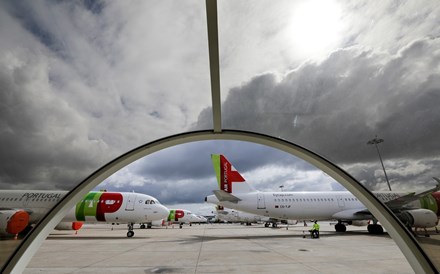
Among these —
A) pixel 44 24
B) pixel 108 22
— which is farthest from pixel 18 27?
pixel 108 22

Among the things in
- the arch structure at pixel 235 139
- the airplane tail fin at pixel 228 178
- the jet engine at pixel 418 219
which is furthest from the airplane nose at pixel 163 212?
the jet engine at pixel 418 219

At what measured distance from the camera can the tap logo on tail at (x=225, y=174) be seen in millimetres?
21797

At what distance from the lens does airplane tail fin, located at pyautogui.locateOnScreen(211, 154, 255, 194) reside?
21.4 meters

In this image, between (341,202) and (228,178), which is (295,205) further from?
(228,178)

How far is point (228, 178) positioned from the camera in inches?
865

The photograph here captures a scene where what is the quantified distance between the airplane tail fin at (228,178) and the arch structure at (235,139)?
640 inches

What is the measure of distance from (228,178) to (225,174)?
1.37ft

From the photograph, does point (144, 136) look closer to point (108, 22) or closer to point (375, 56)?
point (108, 22)

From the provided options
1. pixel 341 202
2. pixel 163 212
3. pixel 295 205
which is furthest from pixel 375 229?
pixel 163 212

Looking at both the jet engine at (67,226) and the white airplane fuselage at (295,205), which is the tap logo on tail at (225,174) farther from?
the jet engine at (67,226)

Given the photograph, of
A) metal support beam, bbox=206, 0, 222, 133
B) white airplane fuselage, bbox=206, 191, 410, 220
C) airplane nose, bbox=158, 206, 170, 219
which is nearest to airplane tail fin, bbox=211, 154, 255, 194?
white airplane fuselage, bbox=206, 191, 410, 220

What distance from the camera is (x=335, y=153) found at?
16.7 feet

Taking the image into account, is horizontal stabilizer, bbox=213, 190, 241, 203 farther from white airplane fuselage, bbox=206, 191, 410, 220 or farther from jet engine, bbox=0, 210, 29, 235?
jet engine, bbox=0, 210, 29, 235

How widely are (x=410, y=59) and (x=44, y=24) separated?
5.42 metres
